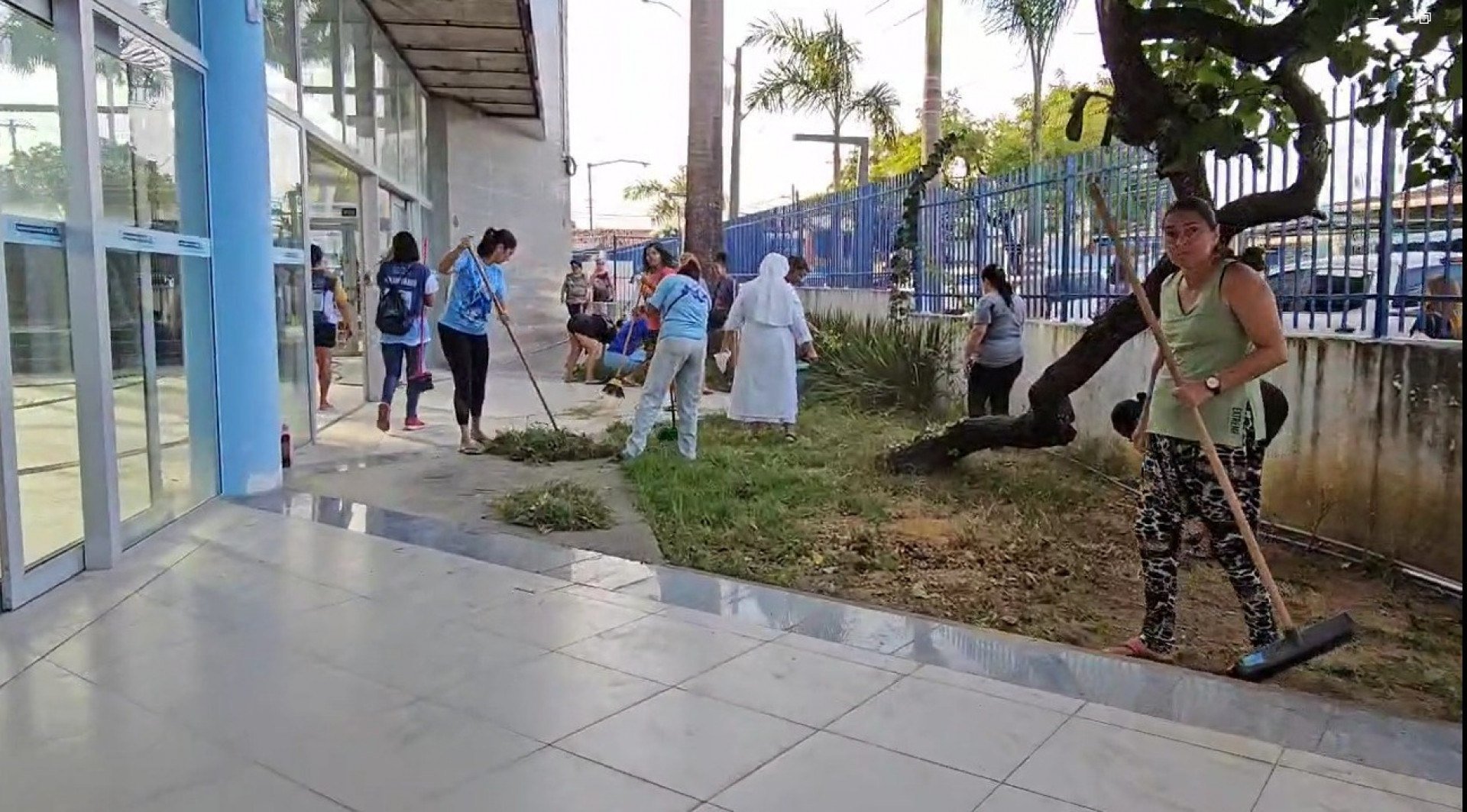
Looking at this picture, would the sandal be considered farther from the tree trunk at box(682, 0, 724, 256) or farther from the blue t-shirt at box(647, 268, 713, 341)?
the tree trunk at box(682, 0, 724, 256)

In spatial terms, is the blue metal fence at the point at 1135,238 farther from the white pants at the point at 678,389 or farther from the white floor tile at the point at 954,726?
the white pants at the point at 678,389

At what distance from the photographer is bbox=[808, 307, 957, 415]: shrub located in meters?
10.1

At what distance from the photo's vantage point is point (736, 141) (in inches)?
1148

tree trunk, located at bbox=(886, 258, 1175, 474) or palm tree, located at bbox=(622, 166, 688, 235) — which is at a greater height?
palm tree, located at bbox=(622, 166, 688, 235)

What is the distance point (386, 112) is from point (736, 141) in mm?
17903

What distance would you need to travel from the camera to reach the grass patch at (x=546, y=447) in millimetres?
7668

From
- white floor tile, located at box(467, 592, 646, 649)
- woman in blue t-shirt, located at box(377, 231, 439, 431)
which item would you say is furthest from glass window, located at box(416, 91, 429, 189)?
white floor tile, located at box(467, 592, 646, 649)

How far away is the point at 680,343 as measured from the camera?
24.2ft

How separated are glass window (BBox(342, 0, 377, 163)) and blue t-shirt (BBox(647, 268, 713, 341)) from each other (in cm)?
413

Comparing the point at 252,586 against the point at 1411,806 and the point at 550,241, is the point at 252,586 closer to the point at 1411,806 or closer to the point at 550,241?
the point at 1411,806

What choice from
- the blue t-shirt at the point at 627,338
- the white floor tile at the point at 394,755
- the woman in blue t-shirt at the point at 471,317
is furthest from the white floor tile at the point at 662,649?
the blue t-shirt at the point at 627,338

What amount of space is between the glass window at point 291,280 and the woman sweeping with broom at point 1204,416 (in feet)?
19.1

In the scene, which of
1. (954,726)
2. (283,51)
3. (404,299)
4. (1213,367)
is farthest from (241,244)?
(1213,367)

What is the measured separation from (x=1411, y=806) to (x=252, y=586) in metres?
4.06
